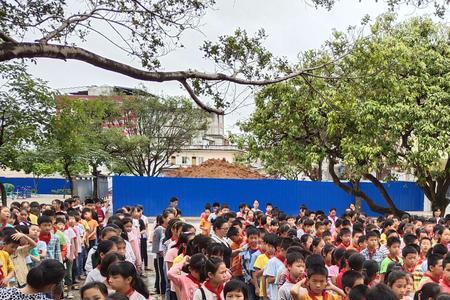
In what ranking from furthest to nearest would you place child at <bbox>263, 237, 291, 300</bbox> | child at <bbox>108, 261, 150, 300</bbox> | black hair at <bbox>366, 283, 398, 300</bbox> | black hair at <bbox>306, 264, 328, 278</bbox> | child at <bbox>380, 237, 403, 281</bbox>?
child at <bbox>380, 237, 403, 281</bbox> → child at <bbox>263, 237, 291, 300</bbox> → black hair at <bbox>306, 264, 328, 278</bbox> → child at <bbox>108, 261, 150, 300</bbox> → black hair at <bbox>366, 283, 398, 300</bbox>

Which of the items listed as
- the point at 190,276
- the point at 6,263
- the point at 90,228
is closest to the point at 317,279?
the point at 190,276

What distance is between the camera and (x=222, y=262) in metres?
4.18

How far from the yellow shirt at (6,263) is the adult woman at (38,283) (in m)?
1.59

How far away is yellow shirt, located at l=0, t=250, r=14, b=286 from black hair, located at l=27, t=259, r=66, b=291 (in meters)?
1.63

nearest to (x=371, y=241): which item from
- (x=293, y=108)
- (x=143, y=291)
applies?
(x=143, y=291)

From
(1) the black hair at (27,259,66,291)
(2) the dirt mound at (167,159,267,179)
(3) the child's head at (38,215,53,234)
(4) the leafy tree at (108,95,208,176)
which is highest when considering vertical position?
(4) the leafy tree at (108,95,208,176)

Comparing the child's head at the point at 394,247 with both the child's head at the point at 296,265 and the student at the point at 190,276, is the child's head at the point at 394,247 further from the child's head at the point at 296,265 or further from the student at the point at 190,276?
the student at the point at 190,276

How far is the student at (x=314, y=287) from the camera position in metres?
4.02

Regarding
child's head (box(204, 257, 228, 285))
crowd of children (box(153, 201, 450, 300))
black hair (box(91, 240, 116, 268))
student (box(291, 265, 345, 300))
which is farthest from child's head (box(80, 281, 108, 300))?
student (box(291, 265, 345, 300))

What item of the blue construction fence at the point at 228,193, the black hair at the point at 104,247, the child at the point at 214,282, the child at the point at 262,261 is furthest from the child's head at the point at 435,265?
the blue construction fence at the point at 228,193

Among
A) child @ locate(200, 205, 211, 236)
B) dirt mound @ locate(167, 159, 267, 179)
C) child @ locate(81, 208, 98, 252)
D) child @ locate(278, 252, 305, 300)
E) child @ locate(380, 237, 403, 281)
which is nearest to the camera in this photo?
child @ locate(278, 252, 305, 300)

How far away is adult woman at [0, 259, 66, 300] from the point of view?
338 centimetres

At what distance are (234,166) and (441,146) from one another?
18.8 metres

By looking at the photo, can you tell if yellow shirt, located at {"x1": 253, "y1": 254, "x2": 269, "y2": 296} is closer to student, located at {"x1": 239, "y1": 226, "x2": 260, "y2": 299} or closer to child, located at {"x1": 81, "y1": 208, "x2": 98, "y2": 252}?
student, located at {"x1": 239, "y1": 226, "x2": 260, "y2": 299}
